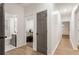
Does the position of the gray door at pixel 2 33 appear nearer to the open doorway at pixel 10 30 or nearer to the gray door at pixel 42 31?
the open doorway at pixel 10 30

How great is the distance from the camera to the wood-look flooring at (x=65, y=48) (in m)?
1.57

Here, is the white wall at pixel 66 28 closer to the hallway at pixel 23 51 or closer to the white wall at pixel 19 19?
the hallway at pixel 23 51

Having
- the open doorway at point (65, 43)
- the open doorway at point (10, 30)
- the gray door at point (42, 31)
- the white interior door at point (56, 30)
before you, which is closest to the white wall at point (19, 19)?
the open doorway at point (10, 30)

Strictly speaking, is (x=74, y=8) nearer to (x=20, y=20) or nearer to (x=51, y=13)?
(x=51, y=13)

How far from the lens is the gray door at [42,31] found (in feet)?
5.41

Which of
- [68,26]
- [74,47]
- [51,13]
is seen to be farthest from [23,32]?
[74,47]

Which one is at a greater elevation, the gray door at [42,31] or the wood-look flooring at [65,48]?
the gray door at [42,31]

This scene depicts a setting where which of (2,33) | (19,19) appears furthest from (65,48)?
(2,33)

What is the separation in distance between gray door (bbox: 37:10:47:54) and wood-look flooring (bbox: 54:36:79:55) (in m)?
0.19

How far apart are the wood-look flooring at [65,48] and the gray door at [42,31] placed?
0.19 m

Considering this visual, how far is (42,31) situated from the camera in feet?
5.50

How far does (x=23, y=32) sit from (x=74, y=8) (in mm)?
767

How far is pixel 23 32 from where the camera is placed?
5.34 feet

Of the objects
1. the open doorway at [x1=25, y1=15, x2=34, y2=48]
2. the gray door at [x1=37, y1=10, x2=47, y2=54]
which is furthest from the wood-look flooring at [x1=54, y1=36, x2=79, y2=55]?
the open doorway at [x1=25, y1=15, x2=34, y2=48]
